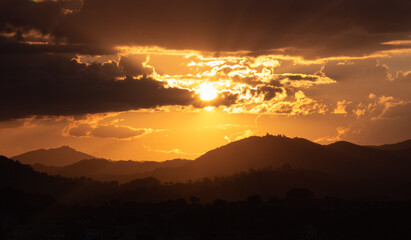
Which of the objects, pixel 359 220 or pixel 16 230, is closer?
pixel 16 230

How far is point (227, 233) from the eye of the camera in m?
180

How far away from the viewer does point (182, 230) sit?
18175 cm

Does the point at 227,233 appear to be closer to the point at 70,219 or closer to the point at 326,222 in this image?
the point at 326,222

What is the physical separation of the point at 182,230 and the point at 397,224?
70527 millimetres

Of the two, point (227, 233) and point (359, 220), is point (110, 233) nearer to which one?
point (227, 233)

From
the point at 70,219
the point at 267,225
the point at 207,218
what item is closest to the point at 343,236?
the point at 267,225

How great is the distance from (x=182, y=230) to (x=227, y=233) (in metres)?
13.7

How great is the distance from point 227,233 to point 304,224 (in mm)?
28163

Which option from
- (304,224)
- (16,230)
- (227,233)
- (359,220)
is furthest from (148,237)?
(359,220)

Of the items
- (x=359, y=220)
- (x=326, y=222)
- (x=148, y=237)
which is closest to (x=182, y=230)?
(x=148, y=237)

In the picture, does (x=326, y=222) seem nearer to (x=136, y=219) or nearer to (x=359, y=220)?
(x=359, y=220)

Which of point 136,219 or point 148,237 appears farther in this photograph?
point 136,219

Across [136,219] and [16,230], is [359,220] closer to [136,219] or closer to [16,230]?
[136,219]

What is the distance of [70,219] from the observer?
194875mm
